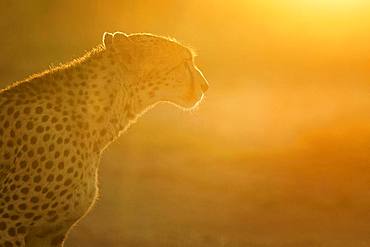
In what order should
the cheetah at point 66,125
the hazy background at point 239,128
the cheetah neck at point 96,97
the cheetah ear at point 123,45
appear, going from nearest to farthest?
the cheetah at point 66,125
the cheetah neck at point 96,97
the cheetah ear at point 123,45
the hazy background at point 239,128

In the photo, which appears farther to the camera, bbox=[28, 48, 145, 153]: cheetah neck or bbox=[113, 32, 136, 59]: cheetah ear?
bbox=[113, 32, 136, 59]: cheetah ear

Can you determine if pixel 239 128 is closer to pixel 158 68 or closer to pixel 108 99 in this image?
pixel 158 68

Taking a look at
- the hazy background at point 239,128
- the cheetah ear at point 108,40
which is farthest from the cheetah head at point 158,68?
the hazy background at point 239,128

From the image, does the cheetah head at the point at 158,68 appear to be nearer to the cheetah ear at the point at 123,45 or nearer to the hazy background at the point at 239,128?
the cheetah ear at the point at 123,45

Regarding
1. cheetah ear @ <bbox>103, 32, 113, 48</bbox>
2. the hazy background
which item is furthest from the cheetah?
the hazy background

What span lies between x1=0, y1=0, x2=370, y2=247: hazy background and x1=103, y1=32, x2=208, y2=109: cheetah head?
2.43 m

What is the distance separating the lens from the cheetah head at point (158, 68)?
5.14 m

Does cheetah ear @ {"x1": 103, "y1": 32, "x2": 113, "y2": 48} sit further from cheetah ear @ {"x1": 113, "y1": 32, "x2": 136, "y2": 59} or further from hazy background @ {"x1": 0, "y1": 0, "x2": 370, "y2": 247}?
hazy background @ {"x1": 0, "y1": 0, "x2": 370, "y2": 247}

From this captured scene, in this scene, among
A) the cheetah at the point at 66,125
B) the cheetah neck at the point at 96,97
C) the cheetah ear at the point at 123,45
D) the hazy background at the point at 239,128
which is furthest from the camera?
the hazy background at the point at 239,128

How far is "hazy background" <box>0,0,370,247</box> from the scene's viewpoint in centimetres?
816

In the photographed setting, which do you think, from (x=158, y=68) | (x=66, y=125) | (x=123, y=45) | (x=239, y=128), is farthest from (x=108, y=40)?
(x=239, y=128)

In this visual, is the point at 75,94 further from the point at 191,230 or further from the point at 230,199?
the point at 230,199

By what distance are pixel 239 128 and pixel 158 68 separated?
308 inches

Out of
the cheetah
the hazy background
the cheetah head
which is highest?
the hazy background
